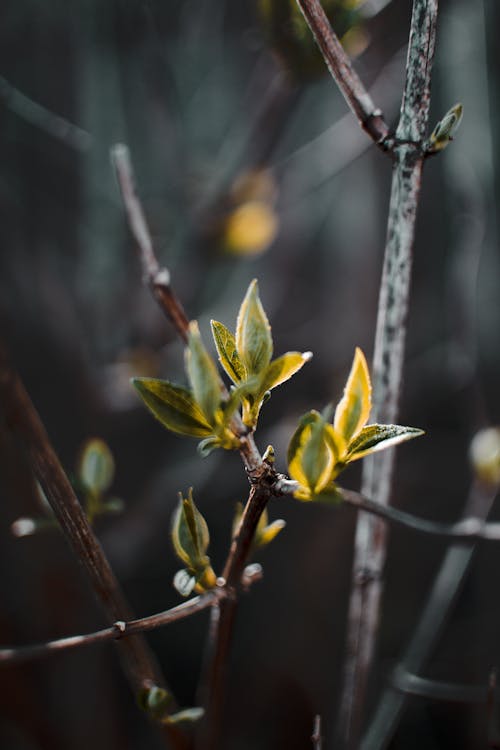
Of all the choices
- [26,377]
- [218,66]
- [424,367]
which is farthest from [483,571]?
[218,66]

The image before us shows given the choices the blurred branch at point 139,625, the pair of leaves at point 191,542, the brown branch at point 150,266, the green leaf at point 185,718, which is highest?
the brown branch at point 150,266

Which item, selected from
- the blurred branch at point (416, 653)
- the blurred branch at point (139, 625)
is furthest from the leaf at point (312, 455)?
the blurred branch at point (416, 653)

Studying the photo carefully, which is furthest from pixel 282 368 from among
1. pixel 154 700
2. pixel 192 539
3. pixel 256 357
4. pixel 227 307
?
pixel 227 307

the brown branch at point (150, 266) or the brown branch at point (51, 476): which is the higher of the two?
the brown branch at point (150, 266)

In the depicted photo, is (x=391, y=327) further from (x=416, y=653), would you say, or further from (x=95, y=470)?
(x=416, y=653)

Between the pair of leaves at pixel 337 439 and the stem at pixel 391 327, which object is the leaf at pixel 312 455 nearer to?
the pair of leaves at pixel 337 439

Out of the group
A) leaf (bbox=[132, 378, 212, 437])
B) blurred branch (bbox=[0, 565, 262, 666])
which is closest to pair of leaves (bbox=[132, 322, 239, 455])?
leaf (bbox=[132, 378, 212, 437])

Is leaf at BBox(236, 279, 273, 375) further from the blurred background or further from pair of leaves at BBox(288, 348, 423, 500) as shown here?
the blurred background
